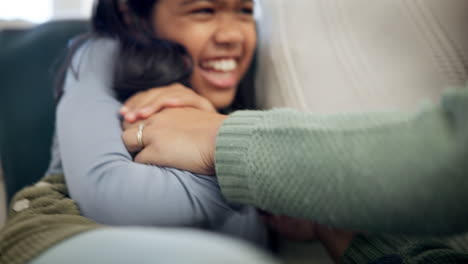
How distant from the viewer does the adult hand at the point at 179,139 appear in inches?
17.1

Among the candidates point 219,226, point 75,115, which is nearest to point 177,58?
point 75,115

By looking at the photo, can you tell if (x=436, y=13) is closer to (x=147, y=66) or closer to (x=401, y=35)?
(x=401, y=35)

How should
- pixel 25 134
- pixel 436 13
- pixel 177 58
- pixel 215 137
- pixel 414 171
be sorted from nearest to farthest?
pixel 414 171
pixel 215 137
pixel 436 13
pixel 177 58
pixel 25 134

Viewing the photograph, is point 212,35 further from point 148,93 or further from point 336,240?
point 336,240

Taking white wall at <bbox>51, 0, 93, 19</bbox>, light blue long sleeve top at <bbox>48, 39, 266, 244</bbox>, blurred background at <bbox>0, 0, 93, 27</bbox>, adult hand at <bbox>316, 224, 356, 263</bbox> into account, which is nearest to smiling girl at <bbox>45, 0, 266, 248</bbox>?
light blue long sleeve top at <bbox>48, 39, 266, 244</bbox>

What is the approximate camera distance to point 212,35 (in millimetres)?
693

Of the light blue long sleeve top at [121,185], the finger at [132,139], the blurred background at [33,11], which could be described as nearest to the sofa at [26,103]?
the blurred background at [33,11]

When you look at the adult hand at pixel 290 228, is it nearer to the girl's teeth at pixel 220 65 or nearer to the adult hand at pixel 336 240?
the adult hand at pixel 336 240

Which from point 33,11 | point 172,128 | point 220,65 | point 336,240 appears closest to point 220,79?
point 220,65

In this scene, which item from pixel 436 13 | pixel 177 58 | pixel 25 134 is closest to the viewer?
pixel 436 13

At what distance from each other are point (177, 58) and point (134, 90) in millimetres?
108

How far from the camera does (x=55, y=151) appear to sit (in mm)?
667

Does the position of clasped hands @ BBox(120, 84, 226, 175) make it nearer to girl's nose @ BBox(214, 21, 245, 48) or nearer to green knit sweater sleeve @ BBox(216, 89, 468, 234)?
green knit sweater sleeve @ BBox(216, 89, 468, 234)

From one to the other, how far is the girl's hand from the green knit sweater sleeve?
7.0 inches
